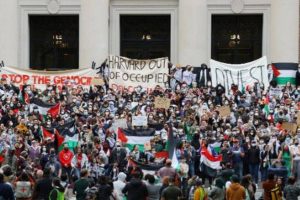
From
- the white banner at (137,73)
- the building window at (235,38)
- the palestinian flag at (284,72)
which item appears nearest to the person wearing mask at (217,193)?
the white banner at (137,73)

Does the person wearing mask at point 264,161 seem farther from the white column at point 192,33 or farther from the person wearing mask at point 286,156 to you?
the white column at point 192,33

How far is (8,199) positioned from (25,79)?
22304 millimetres

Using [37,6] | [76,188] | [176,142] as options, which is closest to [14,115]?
[176,142]

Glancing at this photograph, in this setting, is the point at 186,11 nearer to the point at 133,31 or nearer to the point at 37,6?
the point at 133,31

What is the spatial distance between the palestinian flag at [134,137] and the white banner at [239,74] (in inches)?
411

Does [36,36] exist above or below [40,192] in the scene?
above

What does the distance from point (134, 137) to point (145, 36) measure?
1990 centimetres

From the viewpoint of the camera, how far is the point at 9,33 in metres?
50.3

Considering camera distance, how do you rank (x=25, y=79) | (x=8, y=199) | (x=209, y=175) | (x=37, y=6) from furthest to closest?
(x=37, y=6)
(x=25, y=79)
(x=209, y=175)
(x=8, y=199)

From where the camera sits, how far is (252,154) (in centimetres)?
3222

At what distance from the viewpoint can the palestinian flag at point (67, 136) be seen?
33.3 metres

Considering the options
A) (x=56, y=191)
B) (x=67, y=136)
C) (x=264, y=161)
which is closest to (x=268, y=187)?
(x=56, y=191)

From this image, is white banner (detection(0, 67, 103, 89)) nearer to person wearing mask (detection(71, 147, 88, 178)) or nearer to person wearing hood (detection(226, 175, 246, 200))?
person wearing mask (detection(71, 147, 88, 178))

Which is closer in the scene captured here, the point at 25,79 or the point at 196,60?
the point at 25,79
